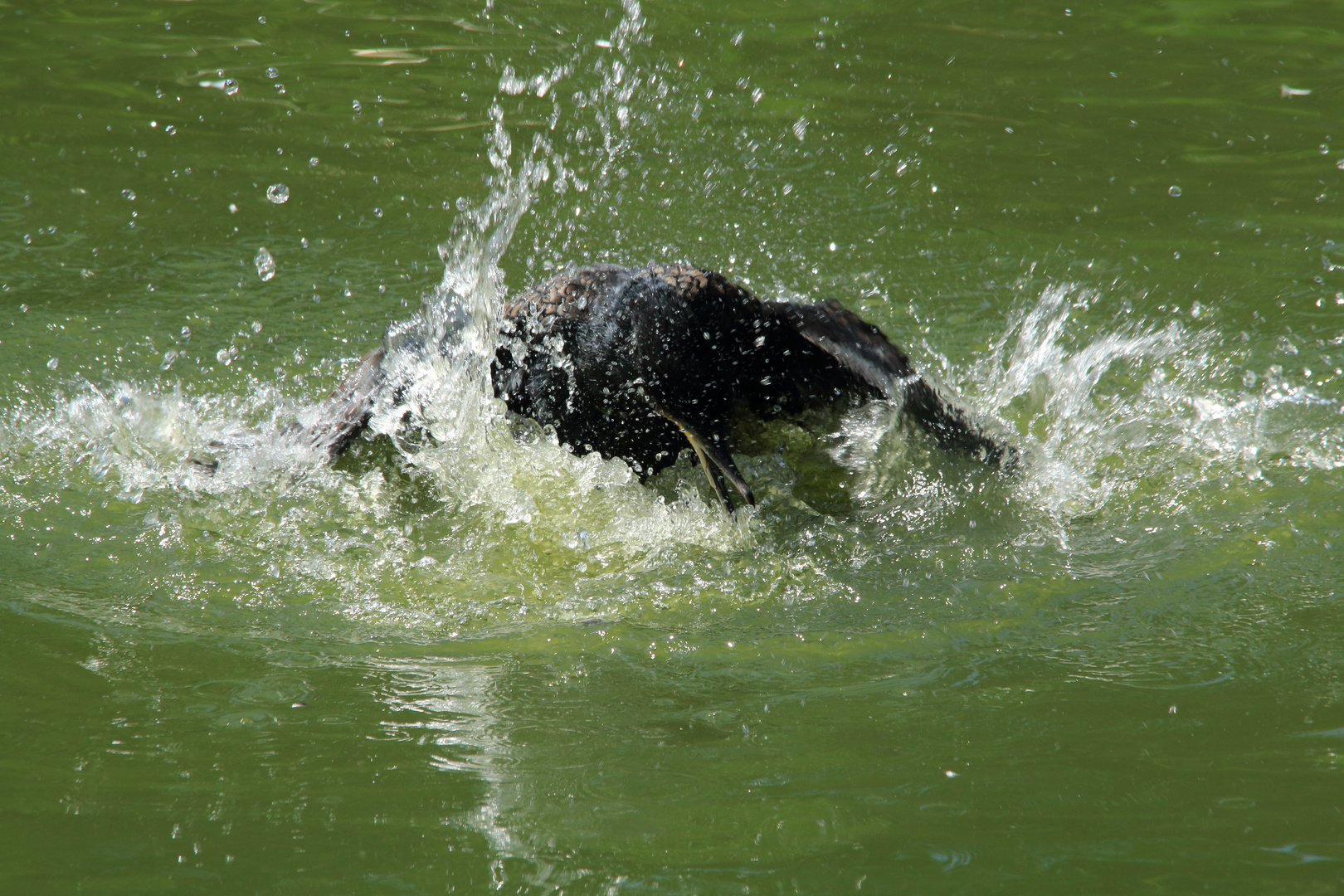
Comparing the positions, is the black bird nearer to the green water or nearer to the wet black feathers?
the wet black feathers

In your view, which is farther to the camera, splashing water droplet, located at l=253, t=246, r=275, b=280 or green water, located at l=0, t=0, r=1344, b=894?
splashing water droplet, located at l=253, t=246, r=275, b=280

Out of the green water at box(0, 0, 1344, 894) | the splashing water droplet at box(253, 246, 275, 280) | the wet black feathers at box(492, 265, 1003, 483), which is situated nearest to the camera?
the green water at box(0, 0, 1344, 894)

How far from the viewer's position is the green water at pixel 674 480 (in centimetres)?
236

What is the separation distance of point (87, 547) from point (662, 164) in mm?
4401

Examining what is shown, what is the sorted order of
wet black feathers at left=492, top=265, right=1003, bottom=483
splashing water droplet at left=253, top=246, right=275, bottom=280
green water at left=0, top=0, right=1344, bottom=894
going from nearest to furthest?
green water at left=0, top=0, right=1344, bottom=894
wet black feathers at left=492, top=265, right=1003, bottom=483
splashing water droplet at left=253, top=246, right=275, bottom=280

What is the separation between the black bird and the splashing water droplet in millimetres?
2295

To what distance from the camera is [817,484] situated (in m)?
4.18

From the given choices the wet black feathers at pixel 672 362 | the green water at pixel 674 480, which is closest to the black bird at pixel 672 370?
the wet black feathers at pixel 672 362

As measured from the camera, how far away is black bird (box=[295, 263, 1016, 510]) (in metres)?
3.54

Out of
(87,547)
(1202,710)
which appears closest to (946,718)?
(1202,710)

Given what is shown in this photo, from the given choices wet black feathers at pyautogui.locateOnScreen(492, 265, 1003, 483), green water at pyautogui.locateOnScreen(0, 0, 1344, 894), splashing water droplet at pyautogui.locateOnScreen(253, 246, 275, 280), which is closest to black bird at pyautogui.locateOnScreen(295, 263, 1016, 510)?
wet black feathers at pyautogui.locateOnScreen(492, 265, 1003, 483)

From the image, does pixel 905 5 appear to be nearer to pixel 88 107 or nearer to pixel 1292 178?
pixel 1292 178

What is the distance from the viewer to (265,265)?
251 inches

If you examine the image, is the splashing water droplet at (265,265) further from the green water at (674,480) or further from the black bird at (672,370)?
the black bird at (672,370)
